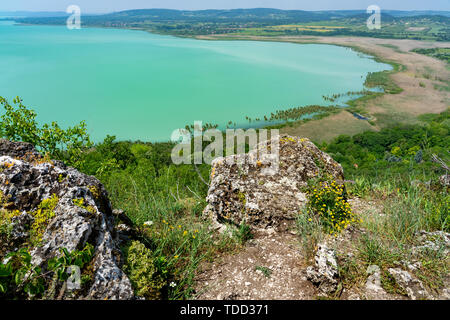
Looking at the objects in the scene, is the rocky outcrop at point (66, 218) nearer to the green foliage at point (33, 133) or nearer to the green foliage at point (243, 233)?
the green foliage at point (243, 233)

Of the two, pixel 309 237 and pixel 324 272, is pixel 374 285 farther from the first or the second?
pixel 309 237

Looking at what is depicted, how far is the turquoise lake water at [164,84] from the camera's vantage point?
71.5 metres

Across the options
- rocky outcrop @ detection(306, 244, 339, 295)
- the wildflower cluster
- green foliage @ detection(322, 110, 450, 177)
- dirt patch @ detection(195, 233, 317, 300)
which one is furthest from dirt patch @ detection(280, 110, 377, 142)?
rocky outcrop @ detection(306, 244, 339, 295)

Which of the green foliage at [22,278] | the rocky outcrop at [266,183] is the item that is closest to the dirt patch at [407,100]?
the rocky outcrop at [266,183]

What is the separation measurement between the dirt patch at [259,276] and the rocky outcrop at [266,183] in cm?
86

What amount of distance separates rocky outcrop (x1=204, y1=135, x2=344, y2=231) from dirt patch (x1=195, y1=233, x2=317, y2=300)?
2.82 ft

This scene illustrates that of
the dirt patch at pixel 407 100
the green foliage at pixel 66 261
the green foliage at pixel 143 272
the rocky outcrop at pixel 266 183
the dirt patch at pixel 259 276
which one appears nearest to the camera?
the green foliage at pixel 66 261

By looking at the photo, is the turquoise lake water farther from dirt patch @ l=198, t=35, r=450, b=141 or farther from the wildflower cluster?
the wildflower cluster

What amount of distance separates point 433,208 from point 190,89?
9407cm

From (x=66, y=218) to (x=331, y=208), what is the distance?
519cm

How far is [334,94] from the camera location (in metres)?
89.6
